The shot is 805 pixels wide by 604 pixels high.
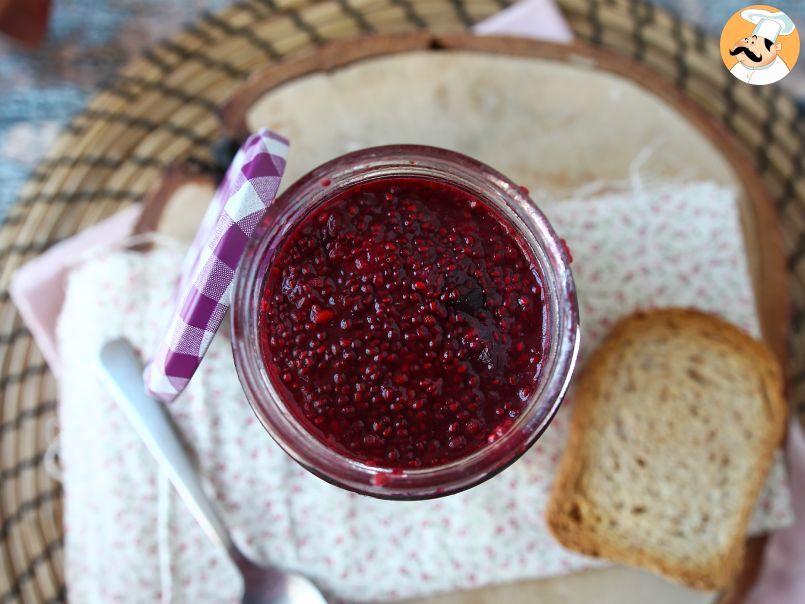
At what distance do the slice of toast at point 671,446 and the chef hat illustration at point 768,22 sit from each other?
80 centimetres

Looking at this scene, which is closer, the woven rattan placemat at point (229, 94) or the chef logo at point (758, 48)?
the chef logo at point (758, 48)

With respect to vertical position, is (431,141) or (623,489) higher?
(431,141)

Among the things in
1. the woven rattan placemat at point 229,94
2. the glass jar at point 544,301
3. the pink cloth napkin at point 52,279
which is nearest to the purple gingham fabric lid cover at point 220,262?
the glass jar at point 544,301

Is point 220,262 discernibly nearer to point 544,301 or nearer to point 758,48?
point 544,301

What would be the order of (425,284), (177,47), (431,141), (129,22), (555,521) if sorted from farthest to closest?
(129,22) → (177,47) → (431,141) → (555,521) → (425,284)

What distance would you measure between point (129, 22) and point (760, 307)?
206 centimetres

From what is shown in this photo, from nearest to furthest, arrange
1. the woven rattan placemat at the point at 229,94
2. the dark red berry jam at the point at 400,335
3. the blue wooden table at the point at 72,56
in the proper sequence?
the dark red berry jam at the point at 400,335 < the woven rattan placemat at the point at 229,94 < the blue wooden table at the point at 72,56

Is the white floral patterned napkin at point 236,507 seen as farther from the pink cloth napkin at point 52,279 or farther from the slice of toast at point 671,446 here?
the pink cloth napkin at point 52,279

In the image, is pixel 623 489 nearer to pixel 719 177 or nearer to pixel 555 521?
pixel 555 521

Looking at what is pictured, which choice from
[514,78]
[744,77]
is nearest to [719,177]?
[744,77]

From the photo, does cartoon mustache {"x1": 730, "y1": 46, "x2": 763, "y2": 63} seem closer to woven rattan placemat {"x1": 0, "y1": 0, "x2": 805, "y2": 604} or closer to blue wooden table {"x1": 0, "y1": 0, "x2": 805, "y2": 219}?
woven rattan placemat {"x1": 0, "y1": 0, "x2": 805, "y2": 604}

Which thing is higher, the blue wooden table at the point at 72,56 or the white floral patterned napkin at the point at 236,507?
the blue wooden table at the point at 72,56

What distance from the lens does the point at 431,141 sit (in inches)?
76.7

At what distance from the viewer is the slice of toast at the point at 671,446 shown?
1.76m
